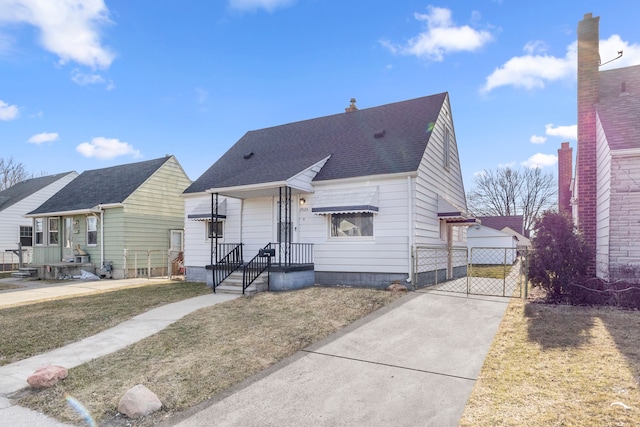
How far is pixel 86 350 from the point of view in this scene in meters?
5.54

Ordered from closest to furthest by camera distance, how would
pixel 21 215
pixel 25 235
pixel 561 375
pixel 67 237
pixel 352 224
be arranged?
pixel 561 375
pixel 352 224
pixel 67 237
pixel 21 215
pixel 25 235

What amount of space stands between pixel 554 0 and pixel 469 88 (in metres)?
3.58

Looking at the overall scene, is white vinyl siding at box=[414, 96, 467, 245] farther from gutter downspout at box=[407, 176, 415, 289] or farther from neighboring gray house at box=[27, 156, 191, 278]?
neighboring gray house at box=[27, 156, 191, 278]

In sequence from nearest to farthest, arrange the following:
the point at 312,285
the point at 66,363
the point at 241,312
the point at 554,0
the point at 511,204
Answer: the point at 66,363 < the point at 241,312 < the point at 554,0 < the point at 312,285 < the point at 511,204

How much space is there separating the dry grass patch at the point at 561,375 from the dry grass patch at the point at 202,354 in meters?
2.60

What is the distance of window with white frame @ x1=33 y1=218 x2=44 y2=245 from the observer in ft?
64.1

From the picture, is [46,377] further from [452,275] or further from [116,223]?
[116,223]

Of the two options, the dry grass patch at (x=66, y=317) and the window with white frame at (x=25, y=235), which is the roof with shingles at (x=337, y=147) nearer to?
the dry grass patch at (x=66, y=317)

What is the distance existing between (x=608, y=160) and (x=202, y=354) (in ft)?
29.2

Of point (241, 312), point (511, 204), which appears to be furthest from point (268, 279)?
point (511, 204)

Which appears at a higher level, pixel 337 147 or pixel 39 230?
pixel 337 147

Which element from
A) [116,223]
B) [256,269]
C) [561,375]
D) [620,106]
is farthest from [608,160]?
[116,223]

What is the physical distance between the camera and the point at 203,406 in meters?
3.73

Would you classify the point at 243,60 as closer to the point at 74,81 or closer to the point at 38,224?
the point at 74,81
